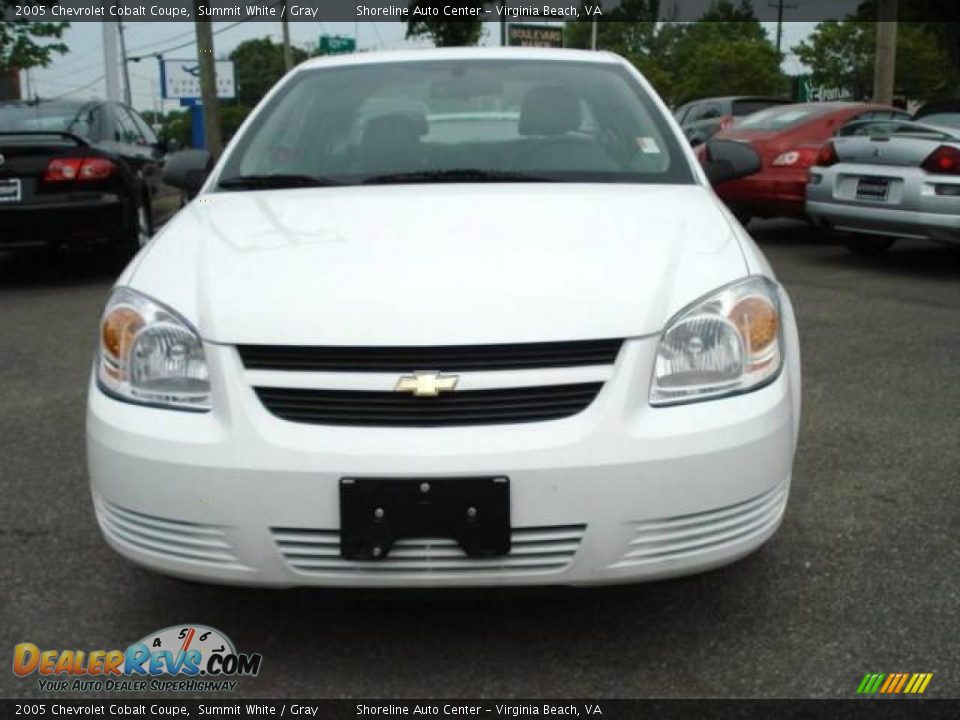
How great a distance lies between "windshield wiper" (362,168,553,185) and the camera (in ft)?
10.9

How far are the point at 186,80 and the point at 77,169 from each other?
74.9 feet

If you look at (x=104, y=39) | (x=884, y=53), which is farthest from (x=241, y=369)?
(x=104, y=39)

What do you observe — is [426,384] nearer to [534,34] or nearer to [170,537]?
[170,537]

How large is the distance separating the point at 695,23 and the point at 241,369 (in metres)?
69.9

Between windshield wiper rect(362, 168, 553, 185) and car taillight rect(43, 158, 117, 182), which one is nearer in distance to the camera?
windshield wiper rect(362, 168, 553, 185)

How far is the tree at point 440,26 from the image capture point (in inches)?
1187

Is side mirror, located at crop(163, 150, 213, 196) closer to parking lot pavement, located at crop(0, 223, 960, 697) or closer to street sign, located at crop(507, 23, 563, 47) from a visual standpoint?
parking lot pavement, located at crop(0, 223, 960, 697)

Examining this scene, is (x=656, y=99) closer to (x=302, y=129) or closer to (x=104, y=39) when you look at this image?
(x=302, y=129)

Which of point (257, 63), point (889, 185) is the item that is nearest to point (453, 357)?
point (889, 185)

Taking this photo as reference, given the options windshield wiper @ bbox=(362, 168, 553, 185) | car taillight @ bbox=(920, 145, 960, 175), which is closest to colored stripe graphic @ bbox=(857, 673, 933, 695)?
windshield wiper @ bbox=(362, 168, 553, 185)

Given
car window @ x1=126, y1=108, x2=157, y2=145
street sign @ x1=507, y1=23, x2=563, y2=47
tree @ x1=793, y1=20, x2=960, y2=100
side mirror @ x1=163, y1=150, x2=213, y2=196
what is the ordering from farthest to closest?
tree @ x1=793, y1=20, x2=960, y2=100 → street sign @ x1=507, y1=23, x2=563, y2=47 → car window @ x1=126, y1=108, x2=157, y2=145 → side mirror @ x1=163, y1=150, x2=213, y2=196

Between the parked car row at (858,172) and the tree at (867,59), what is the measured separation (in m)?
33.5

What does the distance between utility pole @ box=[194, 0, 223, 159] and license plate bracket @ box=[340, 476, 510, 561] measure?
13.9 metres

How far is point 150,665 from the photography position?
2521mm
